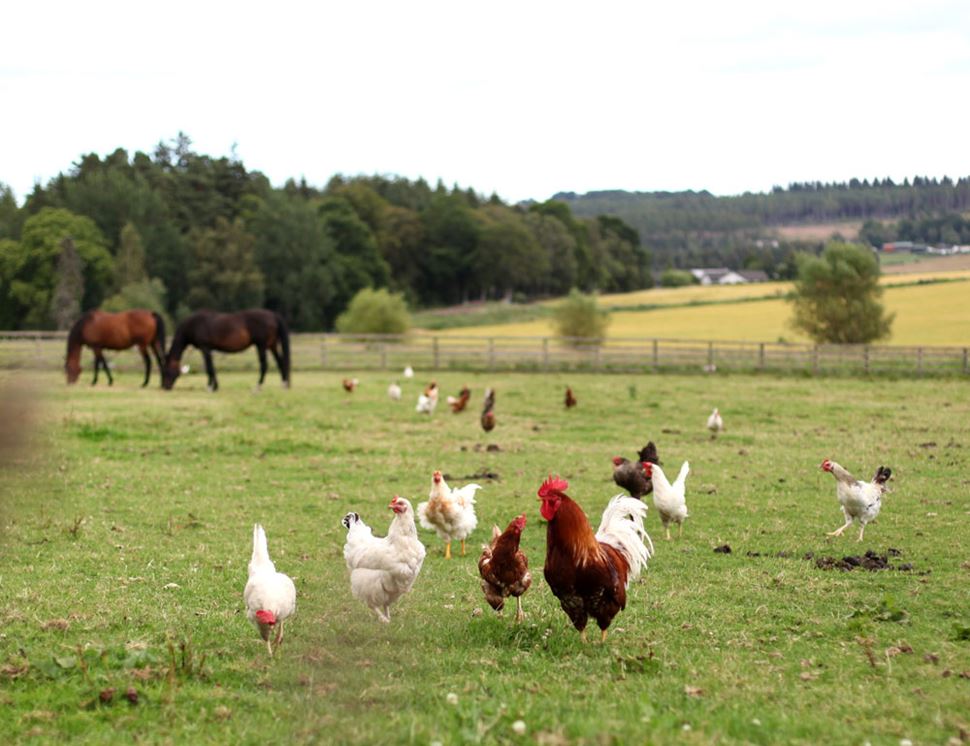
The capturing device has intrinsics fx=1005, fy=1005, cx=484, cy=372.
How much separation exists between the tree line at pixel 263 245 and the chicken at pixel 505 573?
197ft

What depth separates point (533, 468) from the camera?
1524cm

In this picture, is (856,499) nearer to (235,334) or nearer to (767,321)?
(235,334)

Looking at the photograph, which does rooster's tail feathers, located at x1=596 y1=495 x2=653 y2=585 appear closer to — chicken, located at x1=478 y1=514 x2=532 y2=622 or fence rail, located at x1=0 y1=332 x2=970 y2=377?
chicken, located at x1=478 y1=514 x2=532 y2=622

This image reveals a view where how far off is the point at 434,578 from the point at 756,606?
9.44 ft

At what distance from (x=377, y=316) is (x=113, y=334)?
33260 millimetres

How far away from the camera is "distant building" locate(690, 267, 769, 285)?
62.9m

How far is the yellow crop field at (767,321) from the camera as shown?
49.0 meters

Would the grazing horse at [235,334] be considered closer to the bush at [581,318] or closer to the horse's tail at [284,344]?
the horse's tail at [284,344]

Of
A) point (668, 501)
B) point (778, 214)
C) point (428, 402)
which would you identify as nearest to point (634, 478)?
point (668, 501)

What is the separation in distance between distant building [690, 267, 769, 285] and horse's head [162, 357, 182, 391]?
40352 millimetres

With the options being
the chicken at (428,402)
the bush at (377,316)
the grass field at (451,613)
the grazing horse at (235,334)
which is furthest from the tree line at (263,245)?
the grass field at (451,613)

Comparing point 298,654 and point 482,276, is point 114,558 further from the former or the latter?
point 482,276

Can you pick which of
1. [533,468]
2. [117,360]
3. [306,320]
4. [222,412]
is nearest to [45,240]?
[306,320]

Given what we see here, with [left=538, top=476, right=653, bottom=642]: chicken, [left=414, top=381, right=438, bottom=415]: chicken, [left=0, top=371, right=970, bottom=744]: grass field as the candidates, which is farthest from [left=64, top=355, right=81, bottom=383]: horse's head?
[left=538, top=476, right=653, bottom=642]: chicken
